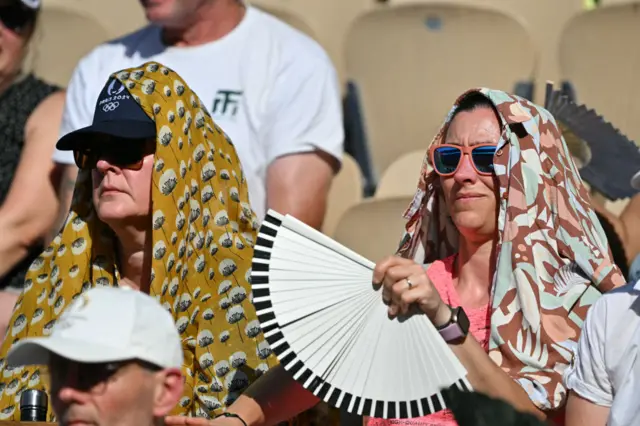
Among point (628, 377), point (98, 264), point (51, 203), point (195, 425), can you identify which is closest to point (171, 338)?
point (195, 425)

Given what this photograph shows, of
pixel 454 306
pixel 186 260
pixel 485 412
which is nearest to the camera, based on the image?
pixel 485 412

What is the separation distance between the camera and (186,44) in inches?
197

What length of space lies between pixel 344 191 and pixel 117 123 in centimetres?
220

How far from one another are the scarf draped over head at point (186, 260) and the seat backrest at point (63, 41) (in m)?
2.48

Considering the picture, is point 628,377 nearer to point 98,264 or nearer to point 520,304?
point 520,304

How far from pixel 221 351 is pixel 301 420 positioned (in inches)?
11.0

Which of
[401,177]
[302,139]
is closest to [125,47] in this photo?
[302,139]

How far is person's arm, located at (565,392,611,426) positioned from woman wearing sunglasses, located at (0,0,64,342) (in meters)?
2.14

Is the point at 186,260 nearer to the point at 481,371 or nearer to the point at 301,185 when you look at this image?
the point at 481,371

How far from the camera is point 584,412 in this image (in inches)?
123

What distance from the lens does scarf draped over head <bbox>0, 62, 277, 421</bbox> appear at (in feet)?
11.9

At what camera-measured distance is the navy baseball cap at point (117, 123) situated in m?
3.63

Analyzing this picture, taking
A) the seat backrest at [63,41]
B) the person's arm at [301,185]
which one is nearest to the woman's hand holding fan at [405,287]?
the person's arm at [301,185]

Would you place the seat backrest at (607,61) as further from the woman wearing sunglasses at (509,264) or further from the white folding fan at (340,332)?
the white folding fan at (340,332)
